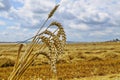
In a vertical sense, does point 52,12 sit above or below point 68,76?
above

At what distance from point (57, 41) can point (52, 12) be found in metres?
0.18

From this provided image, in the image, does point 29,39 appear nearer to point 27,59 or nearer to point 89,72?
point 27,59

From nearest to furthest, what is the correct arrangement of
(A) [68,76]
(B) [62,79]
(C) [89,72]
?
(B) [62,79], (A) [68,76], (C) [89,72]

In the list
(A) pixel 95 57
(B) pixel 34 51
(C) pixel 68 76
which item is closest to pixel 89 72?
(C) pixel 68 76

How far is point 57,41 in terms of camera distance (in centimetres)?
187

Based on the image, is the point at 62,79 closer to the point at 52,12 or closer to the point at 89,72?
the point at 89,72

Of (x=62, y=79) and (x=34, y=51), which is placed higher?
(x=34, y=51)

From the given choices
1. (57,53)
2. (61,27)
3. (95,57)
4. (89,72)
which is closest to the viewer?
(57,53)

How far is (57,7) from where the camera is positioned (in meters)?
1.97

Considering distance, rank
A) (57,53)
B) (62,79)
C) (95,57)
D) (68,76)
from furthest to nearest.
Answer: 1. (95,57)
2. (68,76)
3. (62,79)
4. (57,53)

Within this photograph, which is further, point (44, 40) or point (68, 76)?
point (68, 76)

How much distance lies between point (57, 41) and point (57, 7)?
20cm

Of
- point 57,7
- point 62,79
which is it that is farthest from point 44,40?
point 62,79

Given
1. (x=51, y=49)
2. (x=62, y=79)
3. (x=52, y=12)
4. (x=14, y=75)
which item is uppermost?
(x=52, y=12)
